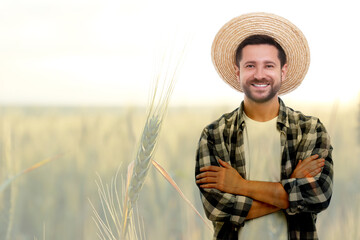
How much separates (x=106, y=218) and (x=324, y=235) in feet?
2.96

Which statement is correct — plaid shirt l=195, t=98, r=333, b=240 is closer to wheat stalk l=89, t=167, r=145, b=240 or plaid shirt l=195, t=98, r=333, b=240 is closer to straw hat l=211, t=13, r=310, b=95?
straw hat l=211, t=13, r=310, b=95

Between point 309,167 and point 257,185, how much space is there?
0.18 metres

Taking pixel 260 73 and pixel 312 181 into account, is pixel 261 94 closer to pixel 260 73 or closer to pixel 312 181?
pixel 260 73

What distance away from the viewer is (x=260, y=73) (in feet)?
5.53

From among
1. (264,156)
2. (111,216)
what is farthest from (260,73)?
(111,216)

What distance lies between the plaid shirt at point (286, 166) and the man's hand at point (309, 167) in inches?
0.7

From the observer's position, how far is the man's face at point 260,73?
5.56 ft

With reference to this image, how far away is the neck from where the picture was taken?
1743 millimetres

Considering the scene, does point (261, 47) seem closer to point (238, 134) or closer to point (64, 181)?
point (238, 134)

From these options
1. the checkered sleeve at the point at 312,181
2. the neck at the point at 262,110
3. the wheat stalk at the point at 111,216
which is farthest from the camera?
the wheat stalk at the point at 111,216

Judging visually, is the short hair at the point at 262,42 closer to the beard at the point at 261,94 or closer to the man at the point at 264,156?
the man at the point at 264,156

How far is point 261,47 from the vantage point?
173cm

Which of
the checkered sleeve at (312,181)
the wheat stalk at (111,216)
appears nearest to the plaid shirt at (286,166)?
the checkered sleeve at (312,181)

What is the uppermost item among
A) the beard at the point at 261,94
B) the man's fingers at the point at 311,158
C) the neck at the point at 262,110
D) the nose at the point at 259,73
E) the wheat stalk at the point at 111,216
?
the nose at the point at 259,73
